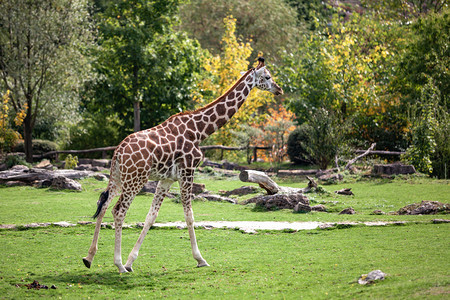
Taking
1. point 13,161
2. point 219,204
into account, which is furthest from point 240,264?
point 13,161

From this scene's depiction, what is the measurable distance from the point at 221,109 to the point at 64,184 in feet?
41.6

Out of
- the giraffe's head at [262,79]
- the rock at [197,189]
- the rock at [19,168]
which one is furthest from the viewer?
the rock at [19,168]

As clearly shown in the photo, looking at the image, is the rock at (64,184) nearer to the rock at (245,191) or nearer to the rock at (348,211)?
the rock at (245,191)

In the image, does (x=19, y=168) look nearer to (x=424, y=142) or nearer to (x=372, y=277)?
(x=424, y=142)

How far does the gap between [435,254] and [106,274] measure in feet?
20.1

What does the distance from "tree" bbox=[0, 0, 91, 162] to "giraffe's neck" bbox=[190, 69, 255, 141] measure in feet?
70.1

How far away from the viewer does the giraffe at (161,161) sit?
1020 cm

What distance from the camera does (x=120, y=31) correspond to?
1275 inches

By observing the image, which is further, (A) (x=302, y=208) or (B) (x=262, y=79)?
(A) (x=302, y=208)

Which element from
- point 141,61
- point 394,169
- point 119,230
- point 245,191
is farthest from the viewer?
point 141,61

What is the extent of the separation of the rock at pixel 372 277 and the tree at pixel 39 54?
1008 inches

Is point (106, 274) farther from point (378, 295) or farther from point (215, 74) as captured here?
point (215, 74)

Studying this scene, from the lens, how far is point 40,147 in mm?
35719

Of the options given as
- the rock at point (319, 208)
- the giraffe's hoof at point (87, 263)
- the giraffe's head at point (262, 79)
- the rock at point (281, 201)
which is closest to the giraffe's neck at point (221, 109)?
the giraffe's head at point (262, 79)
